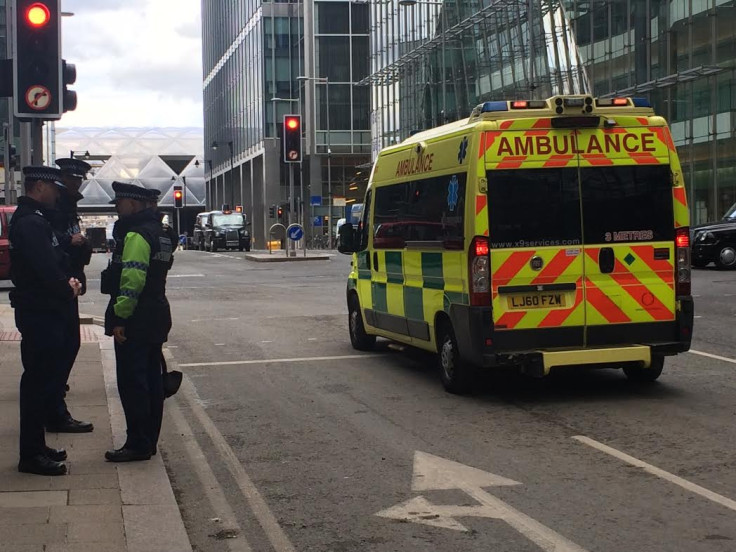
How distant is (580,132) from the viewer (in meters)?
9.60

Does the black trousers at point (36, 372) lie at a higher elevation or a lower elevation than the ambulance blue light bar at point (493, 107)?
lower

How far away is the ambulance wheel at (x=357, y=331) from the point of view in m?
13.3

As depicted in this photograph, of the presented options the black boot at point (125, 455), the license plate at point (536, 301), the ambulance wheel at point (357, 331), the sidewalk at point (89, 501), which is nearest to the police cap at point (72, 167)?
the sidewalk at point (89, 501)

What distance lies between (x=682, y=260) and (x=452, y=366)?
215 centimetres

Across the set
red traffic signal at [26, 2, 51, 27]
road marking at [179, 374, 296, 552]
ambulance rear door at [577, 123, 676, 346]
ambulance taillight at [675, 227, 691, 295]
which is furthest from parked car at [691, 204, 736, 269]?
red traffic signal at [26, 2, 51, 27]

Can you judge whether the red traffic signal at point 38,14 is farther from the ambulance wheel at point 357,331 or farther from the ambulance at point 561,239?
the ambulance wheel at point 357,331

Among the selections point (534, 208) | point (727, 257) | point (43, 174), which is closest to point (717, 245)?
point (727, 257)

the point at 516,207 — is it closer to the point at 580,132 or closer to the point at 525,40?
the point at 580,132

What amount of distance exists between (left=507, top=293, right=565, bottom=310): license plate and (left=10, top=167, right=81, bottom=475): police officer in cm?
393

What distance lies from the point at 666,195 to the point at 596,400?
6.03ft

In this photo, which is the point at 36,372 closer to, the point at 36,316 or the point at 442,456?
the point at 36,316

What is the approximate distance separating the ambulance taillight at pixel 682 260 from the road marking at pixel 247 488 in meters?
4.10

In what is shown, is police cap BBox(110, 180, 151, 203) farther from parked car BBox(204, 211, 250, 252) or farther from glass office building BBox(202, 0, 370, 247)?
glass office building BBox(202, 0, 370, 247)

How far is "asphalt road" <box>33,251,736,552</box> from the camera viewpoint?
568cm
